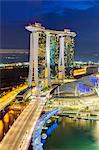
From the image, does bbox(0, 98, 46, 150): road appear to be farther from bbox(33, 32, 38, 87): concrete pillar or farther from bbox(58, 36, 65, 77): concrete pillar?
bbox(58, 36, 65, 77): concrete pillar

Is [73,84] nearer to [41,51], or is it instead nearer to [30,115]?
[41,51]

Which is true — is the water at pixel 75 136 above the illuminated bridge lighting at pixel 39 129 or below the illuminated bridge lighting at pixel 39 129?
below

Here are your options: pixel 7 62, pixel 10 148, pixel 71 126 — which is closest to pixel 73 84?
pixel 71 126

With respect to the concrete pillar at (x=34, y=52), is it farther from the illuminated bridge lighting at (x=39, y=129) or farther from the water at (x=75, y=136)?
the water at (x=75, y=136)

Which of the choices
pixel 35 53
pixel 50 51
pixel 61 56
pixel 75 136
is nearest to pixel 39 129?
pixel 75 136

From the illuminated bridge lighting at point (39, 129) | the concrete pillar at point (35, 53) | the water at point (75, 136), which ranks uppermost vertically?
Result: the concrete pillar at point (35, 53)

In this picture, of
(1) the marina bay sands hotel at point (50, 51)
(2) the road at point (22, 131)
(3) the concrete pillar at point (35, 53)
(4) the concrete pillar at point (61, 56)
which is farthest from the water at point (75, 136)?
(4) the concrete pillar at point (61, 56)
